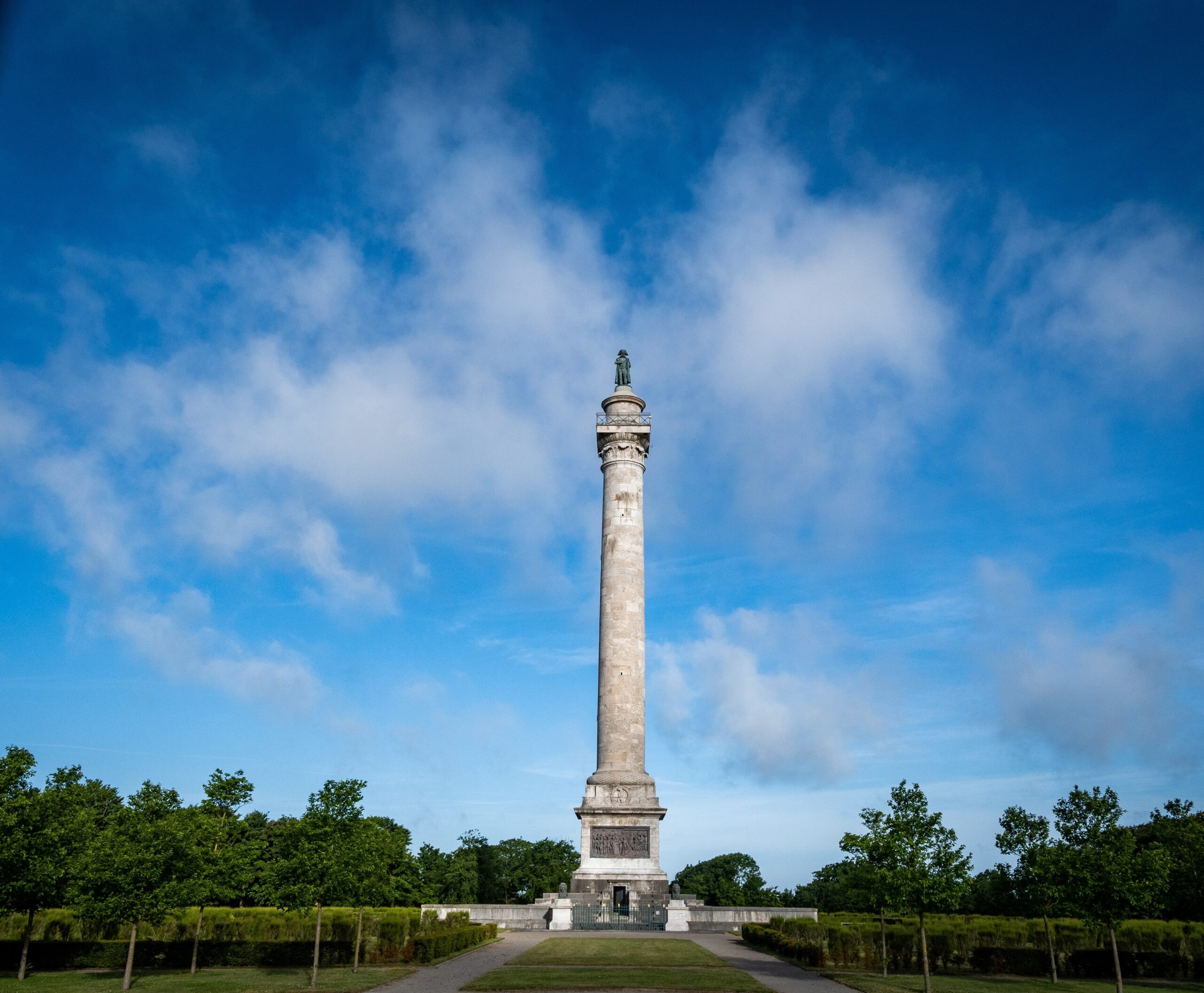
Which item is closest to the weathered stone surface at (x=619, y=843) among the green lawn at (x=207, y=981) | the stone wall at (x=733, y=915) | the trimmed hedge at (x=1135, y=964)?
the stone wall at (x=733, y=915)

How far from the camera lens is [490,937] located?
4106 cm

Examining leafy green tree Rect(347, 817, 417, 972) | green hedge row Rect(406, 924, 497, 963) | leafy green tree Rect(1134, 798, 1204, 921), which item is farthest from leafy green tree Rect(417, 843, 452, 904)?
leafy green tree Rect(1134, 798, 1204, 921)

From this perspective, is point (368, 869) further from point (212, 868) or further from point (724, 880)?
point (724, 880)

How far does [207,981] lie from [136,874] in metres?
4.30

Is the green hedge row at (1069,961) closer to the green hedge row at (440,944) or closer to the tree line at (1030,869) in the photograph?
the tree line at (1030,869)

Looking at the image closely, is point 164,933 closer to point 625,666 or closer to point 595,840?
point 595,840

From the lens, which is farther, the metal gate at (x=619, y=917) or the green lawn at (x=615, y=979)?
the metal gate at (x=619, y=917)

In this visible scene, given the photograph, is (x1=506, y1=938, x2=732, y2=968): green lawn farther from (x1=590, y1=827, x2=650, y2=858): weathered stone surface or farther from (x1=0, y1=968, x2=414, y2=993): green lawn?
(x1=590, y1=827, x2=650, y2=858): weathered stone surface

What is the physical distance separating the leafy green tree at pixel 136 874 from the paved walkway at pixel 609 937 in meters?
7.94

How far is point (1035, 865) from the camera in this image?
32.9 meters

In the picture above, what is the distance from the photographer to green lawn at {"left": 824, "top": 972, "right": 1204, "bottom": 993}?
25719 millimetres

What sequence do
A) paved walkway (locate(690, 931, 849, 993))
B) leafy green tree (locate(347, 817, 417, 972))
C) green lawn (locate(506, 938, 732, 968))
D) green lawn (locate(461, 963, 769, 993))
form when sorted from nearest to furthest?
green lawn (locate(461, 963, 769, 993))
paved walkway (locate(690, 931, 849, 993))
leafy green tree (locate(347, 817, 417, 972))
green lawn (locate(506, 938, 732, 968))

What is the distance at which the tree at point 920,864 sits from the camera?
89.0 ft

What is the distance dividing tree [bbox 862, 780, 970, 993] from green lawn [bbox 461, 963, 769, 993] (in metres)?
5.62
